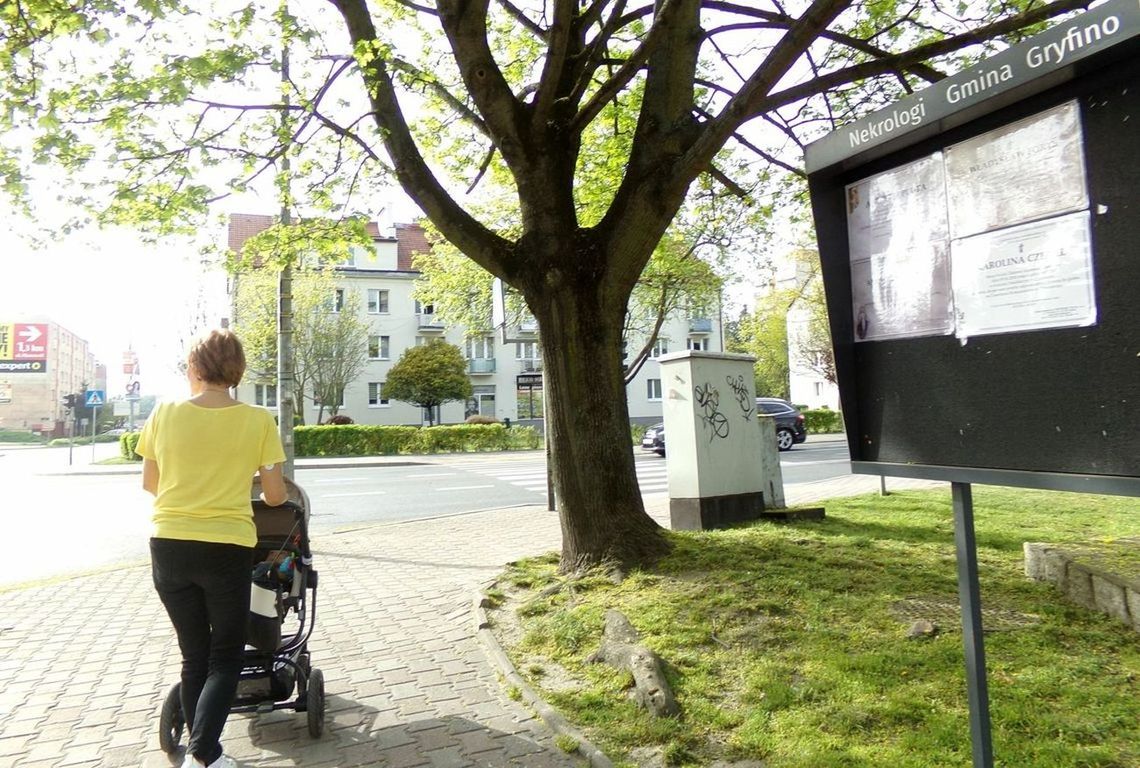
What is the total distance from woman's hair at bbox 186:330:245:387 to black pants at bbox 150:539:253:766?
67 centimetres

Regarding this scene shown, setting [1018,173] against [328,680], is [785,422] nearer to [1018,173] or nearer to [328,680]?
[328,680]

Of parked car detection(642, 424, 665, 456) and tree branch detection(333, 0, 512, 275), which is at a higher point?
tree branch detection(333, 0, 512, 275)

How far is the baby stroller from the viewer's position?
3477mm

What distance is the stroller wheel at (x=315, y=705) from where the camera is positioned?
12.0ft

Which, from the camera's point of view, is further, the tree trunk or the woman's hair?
the tree trunk

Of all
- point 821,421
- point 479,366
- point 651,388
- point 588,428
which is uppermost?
point 479,366

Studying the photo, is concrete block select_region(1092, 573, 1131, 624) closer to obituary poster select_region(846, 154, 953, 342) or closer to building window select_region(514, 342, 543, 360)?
obituary poster select_region(846, 154, 953, 342)

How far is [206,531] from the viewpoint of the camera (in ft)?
10.1

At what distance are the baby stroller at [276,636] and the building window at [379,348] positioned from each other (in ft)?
161

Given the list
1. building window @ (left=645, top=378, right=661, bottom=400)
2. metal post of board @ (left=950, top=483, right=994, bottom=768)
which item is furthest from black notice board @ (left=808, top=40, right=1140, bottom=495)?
building window @ (left=645, top=378, right=661, bottom=400)

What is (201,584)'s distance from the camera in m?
3.08

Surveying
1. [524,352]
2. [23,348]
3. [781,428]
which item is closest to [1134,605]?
[781,428]

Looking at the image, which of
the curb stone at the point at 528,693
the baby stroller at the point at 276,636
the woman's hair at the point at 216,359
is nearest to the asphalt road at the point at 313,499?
the curb stone at the point at 528,693

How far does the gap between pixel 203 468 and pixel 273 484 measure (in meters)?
0.33
